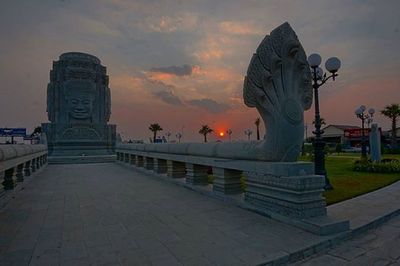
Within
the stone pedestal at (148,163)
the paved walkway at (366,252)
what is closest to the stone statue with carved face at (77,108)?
the stone pedestal at (148,163)

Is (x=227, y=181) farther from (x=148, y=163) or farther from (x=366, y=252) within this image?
(x=148, y=163)

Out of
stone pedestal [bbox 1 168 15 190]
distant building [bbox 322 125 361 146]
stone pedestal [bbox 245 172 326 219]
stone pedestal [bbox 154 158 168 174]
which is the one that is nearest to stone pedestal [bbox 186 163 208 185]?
stone pedestal [bbox 245 172 326 219]

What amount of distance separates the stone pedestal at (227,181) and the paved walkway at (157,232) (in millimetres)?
406

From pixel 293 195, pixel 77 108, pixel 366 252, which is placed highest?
pixel 77 108

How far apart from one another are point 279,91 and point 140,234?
360cm

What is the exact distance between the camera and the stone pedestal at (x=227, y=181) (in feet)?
22.3

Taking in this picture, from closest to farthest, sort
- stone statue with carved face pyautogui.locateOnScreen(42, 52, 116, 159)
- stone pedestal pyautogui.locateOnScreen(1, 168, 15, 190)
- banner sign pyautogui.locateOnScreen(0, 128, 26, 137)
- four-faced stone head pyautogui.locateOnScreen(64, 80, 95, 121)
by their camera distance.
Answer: stone pedestal pyautogui.locateOnScreen(1, 168, 15, 190)
stone statue with carved face pyautogui.locateOnScreen(42, 52, 116, 159)
four-faced stone head pyautogui.locateOnScreen(64, 80, 95, 121)
banner sign pyautogui.locateOnScreen(0, 128, 26, 137)

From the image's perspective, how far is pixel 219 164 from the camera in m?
6.77

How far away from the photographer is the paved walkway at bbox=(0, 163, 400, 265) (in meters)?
3.53

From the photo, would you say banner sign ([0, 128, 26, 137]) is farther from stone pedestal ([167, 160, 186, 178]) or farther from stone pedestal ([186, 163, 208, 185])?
stone pedestal ([186, 163, 208, 185])

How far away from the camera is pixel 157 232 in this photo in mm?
4477

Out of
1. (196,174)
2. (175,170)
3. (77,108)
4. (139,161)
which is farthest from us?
(77,108)

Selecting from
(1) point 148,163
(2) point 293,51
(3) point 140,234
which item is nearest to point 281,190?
(3) point 140,234

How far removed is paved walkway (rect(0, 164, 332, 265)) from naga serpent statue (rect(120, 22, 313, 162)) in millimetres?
1361
